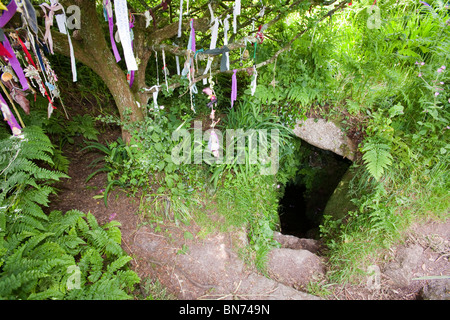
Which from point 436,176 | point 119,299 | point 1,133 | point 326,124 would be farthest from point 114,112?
point 436,176

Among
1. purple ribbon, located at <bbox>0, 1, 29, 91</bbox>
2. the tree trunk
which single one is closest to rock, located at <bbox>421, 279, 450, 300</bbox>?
the tree trunk

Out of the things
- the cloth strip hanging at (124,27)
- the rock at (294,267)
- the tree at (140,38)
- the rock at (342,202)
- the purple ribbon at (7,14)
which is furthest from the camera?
the rock at (342,202)

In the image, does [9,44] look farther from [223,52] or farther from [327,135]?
[327,135]

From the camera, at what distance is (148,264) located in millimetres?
2361

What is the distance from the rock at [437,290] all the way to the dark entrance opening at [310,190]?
154cm

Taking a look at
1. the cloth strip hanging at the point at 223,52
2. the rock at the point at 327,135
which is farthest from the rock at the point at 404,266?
the cloth strip hanging at the point at 223,52

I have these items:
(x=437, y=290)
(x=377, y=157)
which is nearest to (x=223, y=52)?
(x=377, y=157)

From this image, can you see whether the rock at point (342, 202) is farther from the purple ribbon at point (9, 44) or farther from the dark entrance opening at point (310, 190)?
the purple ribbon at point (9, 44)

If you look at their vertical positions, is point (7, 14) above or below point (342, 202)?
above

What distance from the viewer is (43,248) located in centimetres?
179

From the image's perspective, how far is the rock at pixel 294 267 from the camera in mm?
2730

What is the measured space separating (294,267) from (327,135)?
1748mm

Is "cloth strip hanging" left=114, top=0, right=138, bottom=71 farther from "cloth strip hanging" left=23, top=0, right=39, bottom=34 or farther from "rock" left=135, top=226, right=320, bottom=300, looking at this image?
"rock" left=135, top=226, right=320, bottom=300

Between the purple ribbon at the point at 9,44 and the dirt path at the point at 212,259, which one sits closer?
the purple ribbon at the point at 9,44
